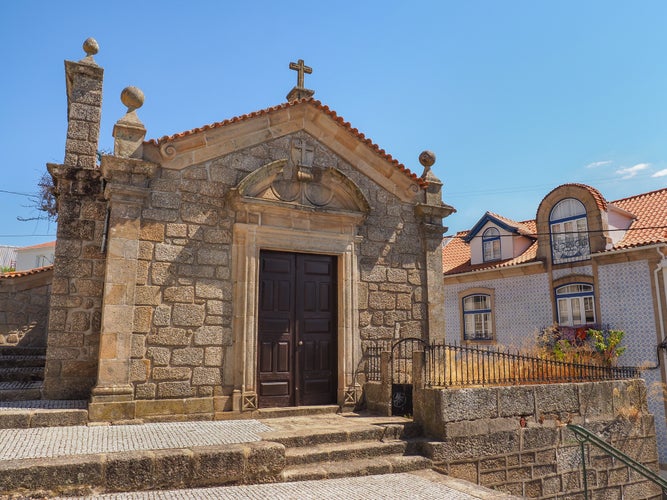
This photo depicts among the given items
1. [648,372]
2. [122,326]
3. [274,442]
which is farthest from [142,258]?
[648,372]

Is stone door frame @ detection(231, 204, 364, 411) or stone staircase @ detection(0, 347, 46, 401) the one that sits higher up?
stone door frame @ detection(231, 204, 364, 411)

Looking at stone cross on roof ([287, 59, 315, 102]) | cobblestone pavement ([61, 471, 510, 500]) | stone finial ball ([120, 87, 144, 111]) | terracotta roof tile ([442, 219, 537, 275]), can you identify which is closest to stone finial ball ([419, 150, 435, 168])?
stone cross on roof ([287, 59, 315, 102])

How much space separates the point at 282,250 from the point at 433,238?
2.76 meters

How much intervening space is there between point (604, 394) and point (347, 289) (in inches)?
172

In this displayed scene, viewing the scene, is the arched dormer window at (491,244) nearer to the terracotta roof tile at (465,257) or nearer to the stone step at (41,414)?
the terracotta roof tile at (465,257)

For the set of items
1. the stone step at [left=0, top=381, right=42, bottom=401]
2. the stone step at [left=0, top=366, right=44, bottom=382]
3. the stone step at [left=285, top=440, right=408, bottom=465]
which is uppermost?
the stone step at [left=0, top=366, right=44, bottom=382]

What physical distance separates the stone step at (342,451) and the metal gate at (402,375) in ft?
3.56

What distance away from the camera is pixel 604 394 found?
7.92 meters

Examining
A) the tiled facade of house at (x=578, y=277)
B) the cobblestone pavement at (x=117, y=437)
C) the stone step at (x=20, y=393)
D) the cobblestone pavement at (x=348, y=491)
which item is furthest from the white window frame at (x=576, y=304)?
the stone step at (x=20, y=393)

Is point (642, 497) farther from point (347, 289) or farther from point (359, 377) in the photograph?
point (347, 289)

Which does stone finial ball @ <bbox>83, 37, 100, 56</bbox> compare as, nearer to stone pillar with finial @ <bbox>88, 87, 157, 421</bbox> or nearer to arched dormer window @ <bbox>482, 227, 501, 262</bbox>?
stone pillar with finial @ <bbox>88, 87, 157, 421</bbox>

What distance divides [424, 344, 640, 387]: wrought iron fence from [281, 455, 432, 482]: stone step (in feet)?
3.54

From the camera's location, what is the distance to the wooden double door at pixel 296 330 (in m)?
7.24

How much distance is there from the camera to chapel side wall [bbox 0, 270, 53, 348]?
941cm
